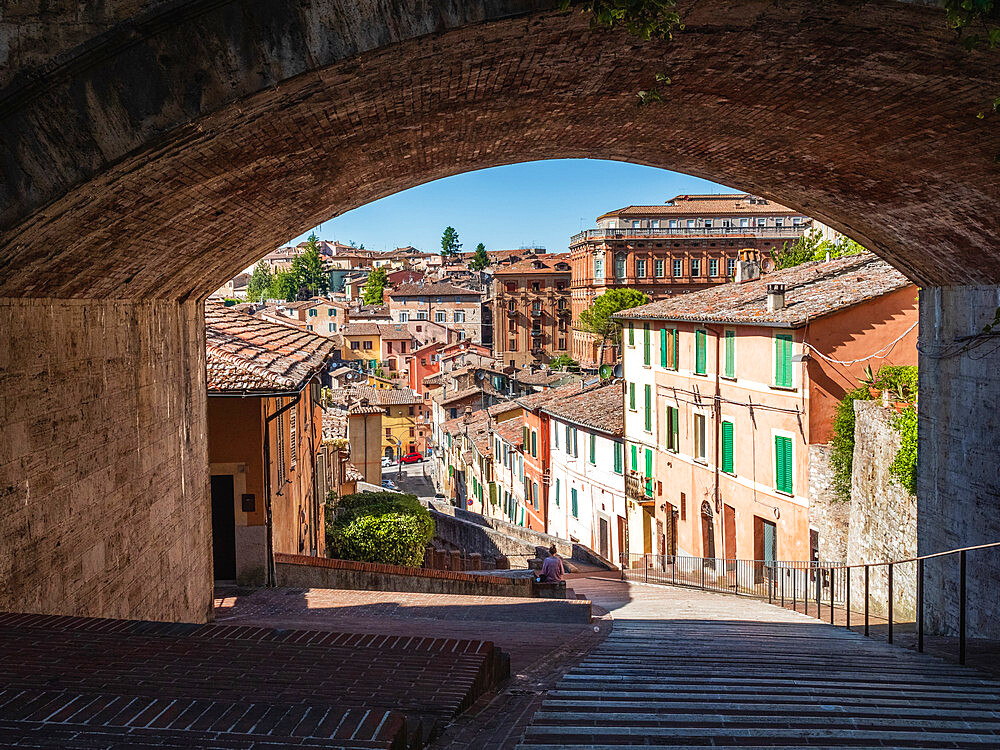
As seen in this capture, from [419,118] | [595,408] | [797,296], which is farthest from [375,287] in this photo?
[419,118]

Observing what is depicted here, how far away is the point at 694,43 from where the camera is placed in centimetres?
567

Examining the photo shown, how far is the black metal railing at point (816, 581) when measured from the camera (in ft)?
42.7

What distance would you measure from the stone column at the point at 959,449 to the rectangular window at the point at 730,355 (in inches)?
521

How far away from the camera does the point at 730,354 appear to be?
2505cm

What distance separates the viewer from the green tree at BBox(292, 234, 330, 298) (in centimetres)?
13438

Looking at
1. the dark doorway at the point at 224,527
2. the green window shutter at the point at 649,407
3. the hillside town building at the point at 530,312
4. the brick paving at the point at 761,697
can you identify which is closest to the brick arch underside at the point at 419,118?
the brick paving at the point at 761,697

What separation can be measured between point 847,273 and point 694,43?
20.6 metres

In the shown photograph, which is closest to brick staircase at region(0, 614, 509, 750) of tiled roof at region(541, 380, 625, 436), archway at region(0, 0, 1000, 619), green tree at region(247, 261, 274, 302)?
archway at region(0, 0, 1000, 619)

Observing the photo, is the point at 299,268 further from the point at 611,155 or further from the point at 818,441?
the point at 611,155

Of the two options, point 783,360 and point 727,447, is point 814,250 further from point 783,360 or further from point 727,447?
point 783,360

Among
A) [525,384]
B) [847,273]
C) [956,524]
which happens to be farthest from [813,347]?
[525,384]

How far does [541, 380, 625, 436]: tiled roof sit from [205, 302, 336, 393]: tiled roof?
15625 mm

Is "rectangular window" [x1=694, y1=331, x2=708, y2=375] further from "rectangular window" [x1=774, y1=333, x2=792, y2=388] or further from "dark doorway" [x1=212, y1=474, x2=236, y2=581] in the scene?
"dark doorway" [x1=212, y1=474, x2=236, y2=581]

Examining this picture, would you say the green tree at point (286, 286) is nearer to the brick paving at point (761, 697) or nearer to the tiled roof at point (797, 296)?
the tiled roof at point (797, 296)
